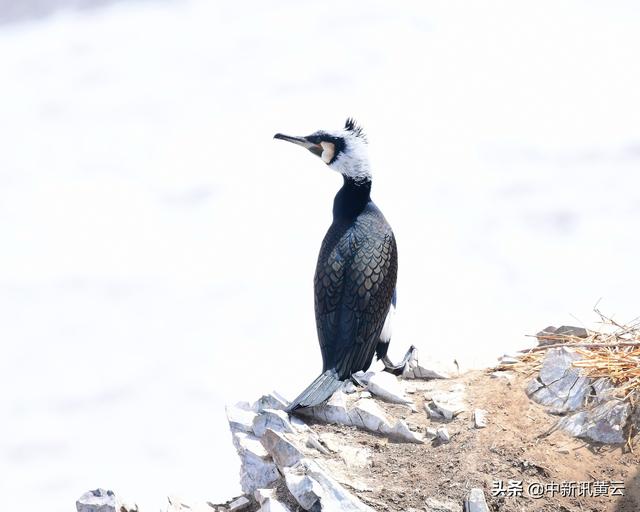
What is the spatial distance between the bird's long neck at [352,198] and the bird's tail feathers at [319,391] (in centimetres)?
117

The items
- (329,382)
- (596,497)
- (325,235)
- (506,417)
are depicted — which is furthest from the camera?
(325,235)

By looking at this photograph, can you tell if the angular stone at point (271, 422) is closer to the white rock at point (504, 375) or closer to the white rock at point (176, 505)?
the white rock at point (176, 505)

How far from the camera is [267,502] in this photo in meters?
6.74

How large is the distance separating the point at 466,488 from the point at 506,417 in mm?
726

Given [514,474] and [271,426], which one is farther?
[271,426]

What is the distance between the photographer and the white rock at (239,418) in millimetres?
7465

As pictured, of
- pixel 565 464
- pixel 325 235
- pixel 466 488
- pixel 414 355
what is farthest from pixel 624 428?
pixel 325 235

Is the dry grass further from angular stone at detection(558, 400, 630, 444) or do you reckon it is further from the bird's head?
the bird's head

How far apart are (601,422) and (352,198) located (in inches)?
94.7

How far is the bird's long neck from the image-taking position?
330 inches

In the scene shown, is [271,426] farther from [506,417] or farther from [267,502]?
[506,417]

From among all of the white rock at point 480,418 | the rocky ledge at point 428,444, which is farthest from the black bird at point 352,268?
the white rock at point 480,418

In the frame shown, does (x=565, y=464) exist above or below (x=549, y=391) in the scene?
below

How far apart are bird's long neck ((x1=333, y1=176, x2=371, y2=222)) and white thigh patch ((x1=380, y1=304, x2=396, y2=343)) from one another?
74 cm
